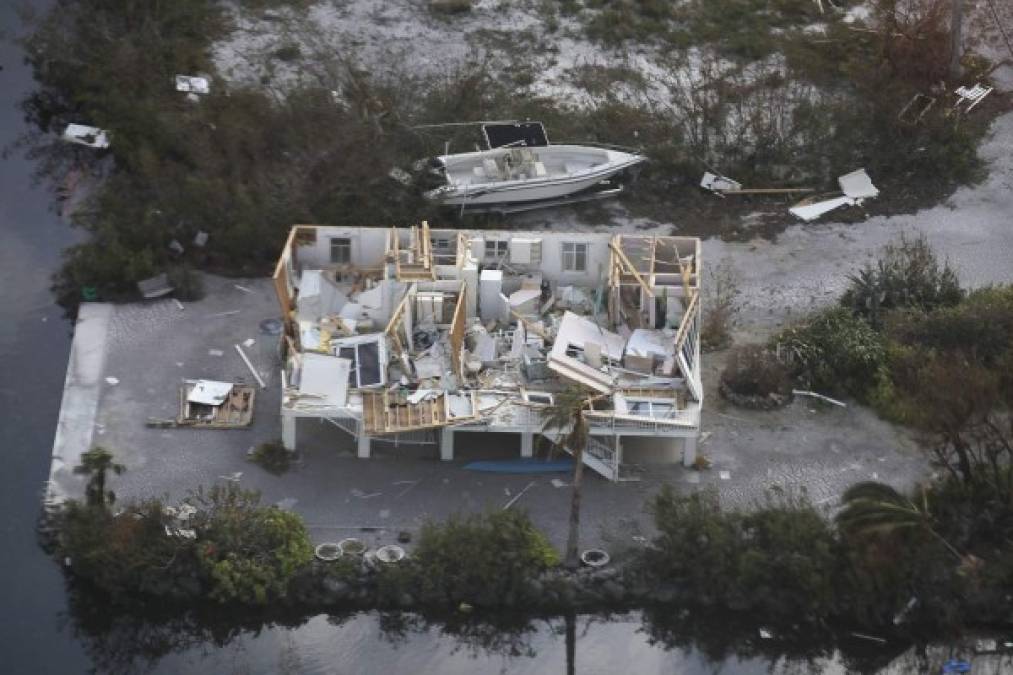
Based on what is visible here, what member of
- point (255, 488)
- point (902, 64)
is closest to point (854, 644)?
point (255, 488)

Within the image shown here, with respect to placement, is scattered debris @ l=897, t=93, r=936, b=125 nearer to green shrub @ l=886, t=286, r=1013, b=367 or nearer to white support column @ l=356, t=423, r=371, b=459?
green shrub @ l=886, t=286, r=1013, b=367

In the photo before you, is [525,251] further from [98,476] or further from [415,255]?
[98,476]

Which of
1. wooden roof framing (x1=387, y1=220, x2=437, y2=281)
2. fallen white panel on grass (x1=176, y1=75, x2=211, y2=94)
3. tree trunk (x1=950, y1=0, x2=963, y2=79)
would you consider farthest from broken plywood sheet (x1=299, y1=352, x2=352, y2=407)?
tree trunk (x1=950, y1=0, x2=963, y2=79)

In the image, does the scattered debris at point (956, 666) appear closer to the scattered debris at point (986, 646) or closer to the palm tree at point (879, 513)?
the scattered debris at point (986, 646)

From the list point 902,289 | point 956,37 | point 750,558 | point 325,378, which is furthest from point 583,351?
point 956,37

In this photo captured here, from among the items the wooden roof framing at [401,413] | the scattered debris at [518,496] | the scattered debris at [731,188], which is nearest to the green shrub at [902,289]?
the scattered debris at [731,188]

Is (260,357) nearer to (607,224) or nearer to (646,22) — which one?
→ (607,224)
